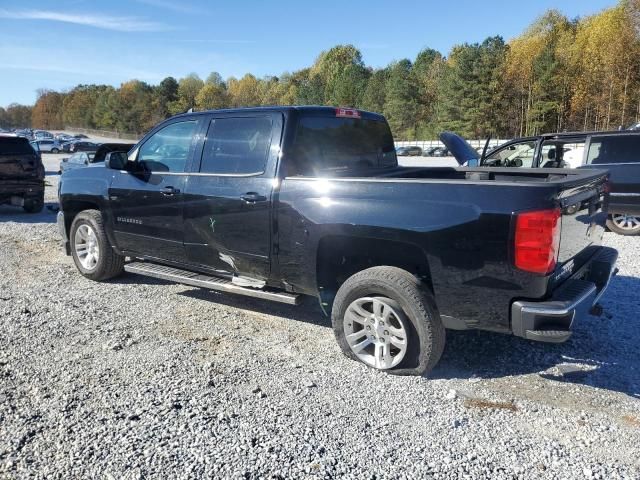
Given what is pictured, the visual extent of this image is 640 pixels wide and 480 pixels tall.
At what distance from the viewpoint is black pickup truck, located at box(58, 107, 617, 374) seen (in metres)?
3.28

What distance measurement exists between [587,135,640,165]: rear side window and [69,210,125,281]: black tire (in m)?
7.78

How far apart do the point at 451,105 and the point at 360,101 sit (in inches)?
993

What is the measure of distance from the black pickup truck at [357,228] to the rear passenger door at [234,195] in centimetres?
1

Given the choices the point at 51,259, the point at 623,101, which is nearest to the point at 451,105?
the point at 623,101

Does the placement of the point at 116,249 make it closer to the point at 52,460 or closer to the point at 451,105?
the point at 52,460

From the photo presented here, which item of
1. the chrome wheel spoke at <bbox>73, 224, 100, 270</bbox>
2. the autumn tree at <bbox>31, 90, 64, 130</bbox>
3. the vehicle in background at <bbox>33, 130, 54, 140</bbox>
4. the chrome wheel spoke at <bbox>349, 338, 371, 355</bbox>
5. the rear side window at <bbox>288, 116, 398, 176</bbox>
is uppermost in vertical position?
the autumn tree at <bbox>31, 90, 64, 130</bbox>

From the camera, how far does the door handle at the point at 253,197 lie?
4.34m

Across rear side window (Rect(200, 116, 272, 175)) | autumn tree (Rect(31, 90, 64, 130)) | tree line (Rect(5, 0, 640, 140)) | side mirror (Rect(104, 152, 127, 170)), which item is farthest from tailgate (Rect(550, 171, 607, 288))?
autumn tree (Rect(31, 90, 64, 130))

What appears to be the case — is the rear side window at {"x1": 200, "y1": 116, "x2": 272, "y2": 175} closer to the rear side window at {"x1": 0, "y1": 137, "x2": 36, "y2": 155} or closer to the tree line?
the rear side window at {"x1": 0, "y1": 137, "x2": 36, "y2": 155}

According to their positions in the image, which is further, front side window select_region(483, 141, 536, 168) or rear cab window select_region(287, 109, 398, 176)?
front side window select_region(483, 141, 536, 168)

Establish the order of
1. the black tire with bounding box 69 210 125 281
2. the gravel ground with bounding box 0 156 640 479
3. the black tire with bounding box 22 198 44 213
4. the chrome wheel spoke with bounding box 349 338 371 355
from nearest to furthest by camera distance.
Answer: the gravel ground with bounding box 0 156 640 479 < the chrome wheel spoke with bounding box 349 338 371 355 < the black tire with bounding box 69 210 125 281 < the black tire with bounding box 22 198 44 213

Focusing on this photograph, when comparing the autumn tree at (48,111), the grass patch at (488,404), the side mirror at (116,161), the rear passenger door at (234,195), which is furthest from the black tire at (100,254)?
the autumn tree at (48,111)

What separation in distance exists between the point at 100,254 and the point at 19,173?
21.9 ft

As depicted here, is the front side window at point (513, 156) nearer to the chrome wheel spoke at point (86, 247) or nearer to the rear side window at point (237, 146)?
the rear side window at point (237, 146)
